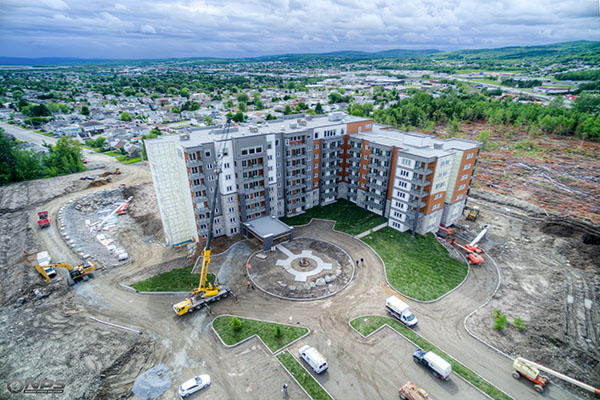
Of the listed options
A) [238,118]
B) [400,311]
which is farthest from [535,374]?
[238,118]

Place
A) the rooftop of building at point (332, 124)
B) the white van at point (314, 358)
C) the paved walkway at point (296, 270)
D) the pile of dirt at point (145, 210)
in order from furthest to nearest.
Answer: the pile of dirt at point (145, 210), the rooftop of building at point (332, 124), the paved walkway at point (296, 270), the white van at point (314, 358)

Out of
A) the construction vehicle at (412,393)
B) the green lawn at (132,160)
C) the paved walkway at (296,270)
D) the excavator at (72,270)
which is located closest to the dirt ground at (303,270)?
the paved walkway at (296,270)

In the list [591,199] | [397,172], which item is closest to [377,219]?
[397,172]

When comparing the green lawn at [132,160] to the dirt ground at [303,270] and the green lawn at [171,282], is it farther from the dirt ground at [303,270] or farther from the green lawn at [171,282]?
the dirt ground at [303,270]

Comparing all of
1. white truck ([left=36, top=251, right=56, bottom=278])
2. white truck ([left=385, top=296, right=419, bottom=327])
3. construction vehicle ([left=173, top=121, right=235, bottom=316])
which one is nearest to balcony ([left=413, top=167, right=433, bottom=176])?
white truck ([left=385, top=296, right=419, bottom=327])

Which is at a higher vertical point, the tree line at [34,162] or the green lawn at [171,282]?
the tree line at [34,162]

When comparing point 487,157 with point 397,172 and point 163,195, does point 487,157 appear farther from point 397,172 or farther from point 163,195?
point 163,195
